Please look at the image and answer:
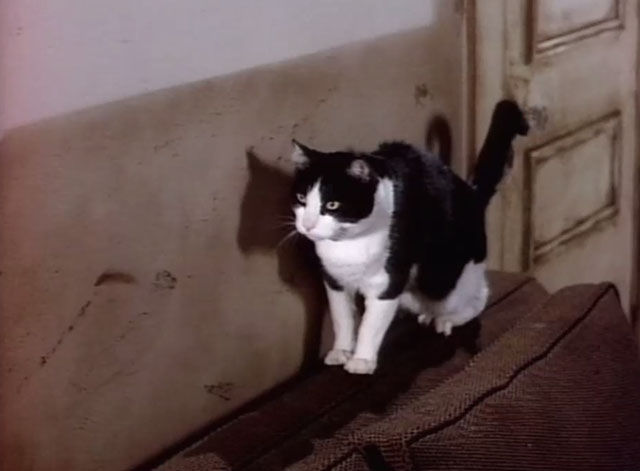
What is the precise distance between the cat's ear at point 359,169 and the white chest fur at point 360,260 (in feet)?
0.26

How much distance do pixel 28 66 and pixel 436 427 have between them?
21.6 inches

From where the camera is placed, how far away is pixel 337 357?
1.44 meters

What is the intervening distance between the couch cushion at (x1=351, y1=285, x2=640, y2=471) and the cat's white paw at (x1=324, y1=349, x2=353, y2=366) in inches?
8.8

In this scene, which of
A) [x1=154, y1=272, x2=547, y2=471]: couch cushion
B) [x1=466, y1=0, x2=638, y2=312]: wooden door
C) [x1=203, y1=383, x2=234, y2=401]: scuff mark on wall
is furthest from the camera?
[x1=466, y1=0, x2=638, y2=312]: wooden door

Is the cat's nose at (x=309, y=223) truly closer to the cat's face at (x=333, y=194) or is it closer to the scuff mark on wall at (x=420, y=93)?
the cat's face at (x=333, y=194)

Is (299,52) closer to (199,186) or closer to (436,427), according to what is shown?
(199,186)

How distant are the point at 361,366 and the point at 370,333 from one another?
1.8 inches

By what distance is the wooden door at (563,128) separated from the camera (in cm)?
188

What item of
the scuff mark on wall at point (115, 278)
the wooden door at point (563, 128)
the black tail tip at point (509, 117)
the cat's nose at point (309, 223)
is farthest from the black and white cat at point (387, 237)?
the wooden door at point (563, 128)

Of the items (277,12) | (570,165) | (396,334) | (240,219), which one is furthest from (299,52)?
(570,165)

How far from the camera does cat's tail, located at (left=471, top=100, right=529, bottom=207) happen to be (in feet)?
5.43

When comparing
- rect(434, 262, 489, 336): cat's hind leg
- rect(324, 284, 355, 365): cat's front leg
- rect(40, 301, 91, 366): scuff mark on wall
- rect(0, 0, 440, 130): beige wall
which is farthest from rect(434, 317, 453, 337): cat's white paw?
rect(40, 301, 91, 366): scuff mark on wall

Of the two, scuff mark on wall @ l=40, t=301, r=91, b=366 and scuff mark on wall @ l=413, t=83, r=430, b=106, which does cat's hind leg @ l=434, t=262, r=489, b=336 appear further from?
scuff mark on wall @ l=40, t=301, r=91, b=366

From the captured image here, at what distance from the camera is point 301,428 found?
1235mm
